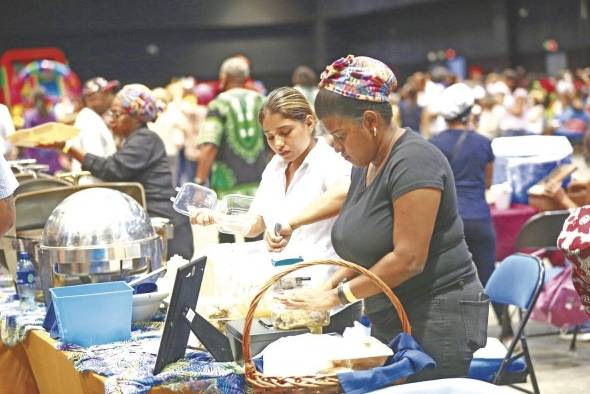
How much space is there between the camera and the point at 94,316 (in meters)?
2.68

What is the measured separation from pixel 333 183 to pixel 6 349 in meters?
1.21

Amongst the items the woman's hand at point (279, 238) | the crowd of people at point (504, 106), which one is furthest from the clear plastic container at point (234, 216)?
the crowd of people at point (504, 106)

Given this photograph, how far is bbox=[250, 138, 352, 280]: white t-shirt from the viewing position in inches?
126

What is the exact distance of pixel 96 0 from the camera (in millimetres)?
22266

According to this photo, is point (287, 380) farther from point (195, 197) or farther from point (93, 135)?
point (93, 135)

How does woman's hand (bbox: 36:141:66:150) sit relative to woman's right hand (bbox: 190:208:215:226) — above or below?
above

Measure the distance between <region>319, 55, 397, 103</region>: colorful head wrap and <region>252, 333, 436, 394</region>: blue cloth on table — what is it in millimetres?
587

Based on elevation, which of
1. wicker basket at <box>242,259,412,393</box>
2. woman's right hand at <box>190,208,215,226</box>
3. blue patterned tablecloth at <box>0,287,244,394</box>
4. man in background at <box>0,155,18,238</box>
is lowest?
blue patterned tablecloth at <box>0,287,244,394</box>

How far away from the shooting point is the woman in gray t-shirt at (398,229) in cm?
237

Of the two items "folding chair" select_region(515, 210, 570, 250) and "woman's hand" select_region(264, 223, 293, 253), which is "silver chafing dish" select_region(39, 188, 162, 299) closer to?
"woman's hand" select_region(264, 223, 293, 253)

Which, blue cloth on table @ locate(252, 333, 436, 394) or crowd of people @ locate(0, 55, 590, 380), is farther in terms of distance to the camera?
crowd of people @ locate(0, 55, 590, 380)

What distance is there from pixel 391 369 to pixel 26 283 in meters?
1.63

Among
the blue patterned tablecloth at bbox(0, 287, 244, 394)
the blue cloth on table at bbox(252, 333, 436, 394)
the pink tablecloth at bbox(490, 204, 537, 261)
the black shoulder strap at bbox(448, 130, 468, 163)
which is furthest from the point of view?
the pink tablecloth at bbox(490, 204, 537, 261)

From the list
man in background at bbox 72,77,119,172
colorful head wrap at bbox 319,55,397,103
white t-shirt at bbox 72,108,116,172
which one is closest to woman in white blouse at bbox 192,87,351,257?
colorful head wrap at bbox 319,55,397,103
